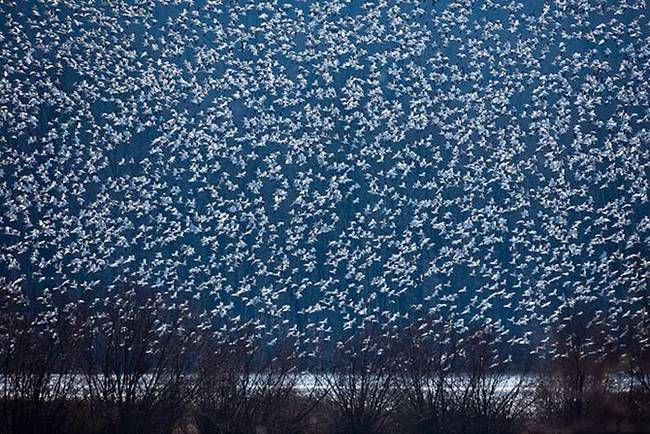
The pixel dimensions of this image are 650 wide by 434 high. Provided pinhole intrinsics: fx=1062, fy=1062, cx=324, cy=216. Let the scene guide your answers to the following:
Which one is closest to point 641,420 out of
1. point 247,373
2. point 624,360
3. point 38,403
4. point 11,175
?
point 624,360

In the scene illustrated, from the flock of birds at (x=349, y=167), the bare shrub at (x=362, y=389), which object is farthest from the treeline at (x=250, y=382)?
the flock of birds at (x=349, y=167)

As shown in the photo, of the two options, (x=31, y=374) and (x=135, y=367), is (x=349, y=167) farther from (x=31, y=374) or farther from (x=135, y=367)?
(x=31, y=374)

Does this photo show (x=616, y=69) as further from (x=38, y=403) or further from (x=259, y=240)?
(x=38, y=403)

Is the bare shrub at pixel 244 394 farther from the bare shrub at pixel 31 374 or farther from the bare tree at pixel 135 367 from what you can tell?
the bare shrub at pixel 31 374

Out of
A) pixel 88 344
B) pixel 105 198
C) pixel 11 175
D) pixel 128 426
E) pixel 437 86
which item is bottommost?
pixel 128 426

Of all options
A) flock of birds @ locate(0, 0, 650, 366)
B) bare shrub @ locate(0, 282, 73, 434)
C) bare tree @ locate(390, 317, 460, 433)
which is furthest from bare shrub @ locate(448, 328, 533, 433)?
bare shrub @ locate(0, 282, 73, 434)

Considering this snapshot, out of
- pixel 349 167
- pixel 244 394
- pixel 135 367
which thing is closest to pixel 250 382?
pixel 244 394

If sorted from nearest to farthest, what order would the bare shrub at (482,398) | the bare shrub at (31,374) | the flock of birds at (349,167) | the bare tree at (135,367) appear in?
the bare shrub at (31,374) < the bare tree at (135,367) < the bare shrub at (482,398) < the flock of birds at (349,167)
